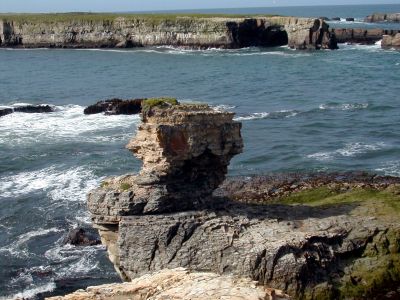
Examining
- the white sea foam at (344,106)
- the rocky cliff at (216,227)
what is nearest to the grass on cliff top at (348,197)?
the rocky cliff at (216,227)

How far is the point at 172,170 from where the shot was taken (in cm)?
2178

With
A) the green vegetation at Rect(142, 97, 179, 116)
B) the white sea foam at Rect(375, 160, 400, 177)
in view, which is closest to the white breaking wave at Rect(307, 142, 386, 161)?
the white sea foam at Rect(375, 160, 400, 177)

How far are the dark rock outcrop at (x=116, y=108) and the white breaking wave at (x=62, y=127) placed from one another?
0.82 m

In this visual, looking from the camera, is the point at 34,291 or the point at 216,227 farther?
the point at 34,291

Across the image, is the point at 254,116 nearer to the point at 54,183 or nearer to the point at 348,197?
the point at 54,183

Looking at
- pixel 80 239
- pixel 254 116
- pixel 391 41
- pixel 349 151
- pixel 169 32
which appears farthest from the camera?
pixel 169 32

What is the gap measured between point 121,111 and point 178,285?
127 ft

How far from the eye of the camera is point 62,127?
49906 mm

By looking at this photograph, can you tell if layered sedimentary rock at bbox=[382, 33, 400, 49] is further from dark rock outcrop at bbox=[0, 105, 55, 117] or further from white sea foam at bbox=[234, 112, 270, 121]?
dark rock outcrop at bbox=[0, 105, 55, 117]

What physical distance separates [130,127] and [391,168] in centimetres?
2041

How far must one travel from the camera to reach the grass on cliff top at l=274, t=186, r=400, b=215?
24.2 m

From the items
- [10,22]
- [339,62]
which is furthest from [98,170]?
[10,22]

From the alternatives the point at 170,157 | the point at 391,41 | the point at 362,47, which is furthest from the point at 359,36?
the point at 170,157

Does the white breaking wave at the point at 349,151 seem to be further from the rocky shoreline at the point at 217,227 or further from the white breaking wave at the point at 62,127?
the rocky shoreline at the point at 217,227
